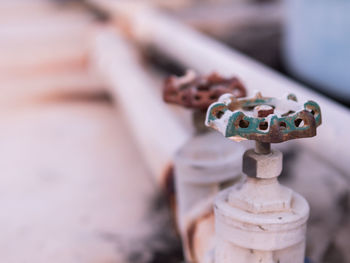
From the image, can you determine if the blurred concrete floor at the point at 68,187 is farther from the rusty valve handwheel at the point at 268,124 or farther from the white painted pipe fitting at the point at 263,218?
the rusty valve handwheel at the point at 268,124

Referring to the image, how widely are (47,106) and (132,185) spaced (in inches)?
38.6

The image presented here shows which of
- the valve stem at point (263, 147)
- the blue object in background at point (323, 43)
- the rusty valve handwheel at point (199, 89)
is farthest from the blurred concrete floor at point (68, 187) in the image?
the blue object in background at point (323, 43)

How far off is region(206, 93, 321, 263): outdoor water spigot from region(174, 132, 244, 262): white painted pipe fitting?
7.7 inches

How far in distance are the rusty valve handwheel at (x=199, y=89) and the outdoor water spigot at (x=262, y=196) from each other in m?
0.14

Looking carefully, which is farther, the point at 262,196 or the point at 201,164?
the point at 201,164

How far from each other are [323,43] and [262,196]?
40.9 inches

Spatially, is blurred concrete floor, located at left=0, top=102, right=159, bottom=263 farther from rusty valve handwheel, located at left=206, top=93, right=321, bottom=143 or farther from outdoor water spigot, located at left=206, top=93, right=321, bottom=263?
rusty valve handwheel, located at left=206, top=93, right=321, bottom=143

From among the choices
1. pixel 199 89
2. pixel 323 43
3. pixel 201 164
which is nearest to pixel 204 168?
pixel 201 164

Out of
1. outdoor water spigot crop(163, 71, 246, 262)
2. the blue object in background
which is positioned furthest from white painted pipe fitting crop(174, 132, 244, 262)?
the blue object in background

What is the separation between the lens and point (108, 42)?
2.31 meters

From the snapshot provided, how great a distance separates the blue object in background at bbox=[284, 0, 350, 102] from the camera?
1414 millimetres

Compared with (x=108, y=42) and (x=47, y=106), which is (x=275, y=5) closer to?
(x=108, y=42)

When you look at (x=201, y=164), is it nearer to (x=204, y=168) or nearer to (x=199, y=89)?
(x=204, y=168)

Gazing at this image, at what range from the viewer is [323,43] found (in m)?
1.52
